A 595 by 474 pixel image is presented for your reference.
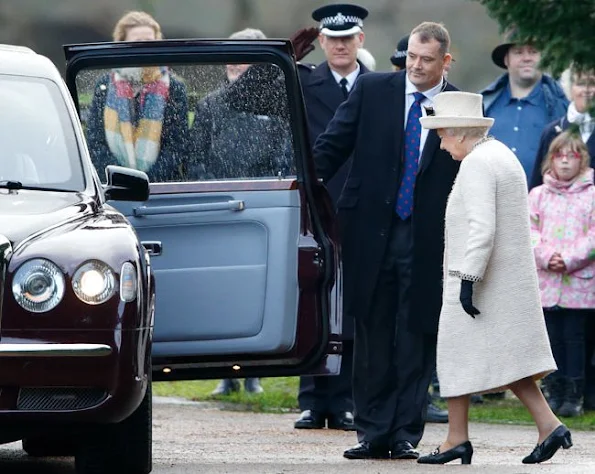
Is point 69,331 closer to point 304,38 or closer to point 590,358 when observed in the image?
point 304,38

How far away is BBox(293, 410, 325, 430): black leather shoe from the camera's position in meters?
11.5

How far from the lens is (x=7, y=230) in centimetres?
722

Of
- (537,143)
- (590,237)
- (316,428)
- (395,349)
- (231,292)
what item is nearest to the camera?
(231,292)

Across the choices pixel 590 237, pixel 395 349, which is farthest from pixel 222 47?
pixel 590 237

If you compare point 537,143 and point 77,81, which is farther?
point 537,143

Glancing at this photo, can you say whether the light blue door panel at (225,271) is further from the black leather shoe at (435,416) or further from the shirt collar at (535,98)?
the shirt collar at (535,98)

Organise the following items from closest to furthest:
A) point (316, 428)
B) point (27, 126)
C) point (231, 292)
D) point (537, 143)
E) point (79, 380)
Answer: point (79, 380)
point (27, 126)
point (231, 292)
point (316, 428)
point (537, 143)

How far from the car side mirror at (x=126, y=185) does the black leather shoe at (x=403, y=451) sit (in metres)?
2.10

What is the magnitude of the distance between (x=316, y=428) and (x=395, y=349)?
75.7 inches

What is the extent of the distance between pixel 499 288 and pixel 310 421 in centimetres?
298

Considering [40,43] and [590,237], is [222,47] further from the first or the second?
[40,43]

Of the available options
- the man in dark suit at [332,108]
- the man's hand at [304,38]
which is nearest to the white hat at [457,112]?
the man in dark suit at [332,108]

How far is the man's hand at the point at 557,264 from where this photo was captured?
1287 centimetres

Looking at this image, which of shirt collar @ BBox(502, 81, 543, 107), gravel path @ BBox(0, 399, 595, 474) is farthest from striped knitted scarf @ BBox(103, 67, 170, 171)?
shirt collar @ BBox(502, 81, 543, 107)
